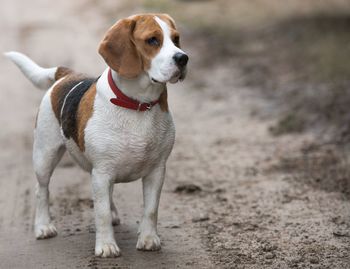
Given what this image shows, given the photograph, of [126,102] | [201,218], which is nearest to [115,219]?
[201,218]

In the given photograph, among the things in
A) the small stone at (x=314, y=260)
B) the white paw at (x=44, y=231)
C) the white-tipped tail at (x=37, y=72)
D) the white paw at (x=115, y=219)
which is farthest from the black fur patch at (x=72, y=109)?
the small stone at (x=314, y=260)

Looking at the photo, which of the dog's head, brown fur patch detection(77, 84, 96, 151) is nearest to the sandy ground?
brown fur patch detection(77, 84, 96, 151)

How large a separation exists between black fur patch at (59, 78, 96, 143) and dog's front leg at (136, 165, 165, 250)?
0.59 metres

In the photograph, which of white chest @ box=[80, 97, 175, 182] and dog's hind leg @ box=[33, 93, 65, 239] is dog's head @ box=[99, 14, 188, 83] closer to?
white chest @ box=[80, 97, 175, 182]

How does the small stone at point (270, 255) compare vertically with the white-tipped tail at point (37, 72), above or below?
below

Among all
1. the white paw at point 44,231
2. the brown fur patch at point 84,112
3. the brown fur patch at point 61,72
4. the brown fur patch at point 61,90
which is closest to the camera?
the brown fur patch at point 84,112

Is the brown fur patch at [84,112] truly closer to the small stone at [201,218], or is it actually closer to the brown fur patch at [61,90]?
the brown fur patch at [61,90]

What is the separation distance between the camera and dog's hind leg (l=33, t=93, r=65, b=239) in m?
6.24

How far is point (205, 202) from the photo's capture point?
7.40 metres

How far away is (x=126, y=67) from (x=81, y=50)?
376 inches

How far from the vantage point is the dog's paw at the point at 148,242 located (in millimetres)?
5910

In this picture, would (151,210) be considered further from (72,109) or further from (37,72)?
(37,72)

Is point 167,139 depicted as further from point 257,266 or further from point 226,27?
point 226,27

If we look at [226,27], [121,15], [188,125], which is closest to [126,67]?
[188,125]
